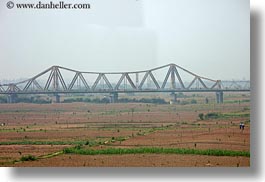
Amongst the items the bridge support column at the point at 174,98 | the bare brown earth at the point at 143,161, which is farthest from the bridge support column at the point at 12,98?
the bridge support column at the point at 174,98

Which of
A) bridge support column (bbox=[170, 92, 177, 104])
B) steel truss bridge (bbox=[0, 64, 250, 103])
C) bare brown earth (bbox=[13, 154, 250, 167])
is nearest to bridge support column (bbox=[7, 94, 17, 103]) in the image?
steel truss bridge (bbox=[0, 64, 250, 103])

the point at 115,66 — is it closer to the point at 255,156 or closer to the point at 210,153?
the point at 210,153

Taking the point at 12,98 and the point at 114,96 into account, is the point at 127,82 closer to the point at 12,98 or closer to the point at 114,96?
the point at 114,96

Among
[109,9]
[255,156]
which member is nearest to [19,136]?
[109,9]

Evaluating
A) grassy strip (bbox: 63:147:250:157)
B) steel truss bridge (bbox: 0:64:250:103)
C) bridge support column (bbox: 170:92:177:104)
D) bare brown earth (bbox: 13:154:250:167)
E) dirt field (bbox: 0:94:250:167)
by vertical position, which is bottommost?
bare brown earth (bbox: 13:154:250:167)

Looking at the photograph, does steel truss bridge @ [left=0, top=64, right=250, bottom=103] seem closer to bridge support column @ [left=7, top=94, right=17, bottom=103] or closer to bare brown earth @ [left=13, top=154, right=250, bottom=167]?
bridge support column @ [left=7, top=94, right=17, bottom=103]

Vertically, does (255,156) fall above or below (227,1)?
below

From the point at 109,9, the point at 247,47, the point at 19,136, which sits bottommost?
the point at 19,136
